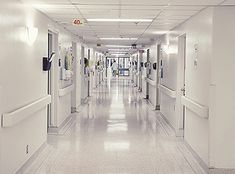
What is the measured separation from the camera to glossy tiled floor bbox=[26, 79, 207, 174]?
6.11 metres

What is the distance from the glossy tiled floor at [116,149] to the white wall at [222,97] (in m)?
0.48

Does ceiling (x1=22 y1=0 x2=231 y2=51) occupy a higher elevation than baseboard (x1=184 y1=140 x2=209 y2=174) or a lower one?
higher

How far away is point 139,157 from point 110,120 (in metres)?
4.55

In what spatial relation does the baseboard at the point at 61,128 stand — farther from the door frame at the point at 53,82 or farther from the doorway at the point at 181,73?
the doorway at the point at 181,73

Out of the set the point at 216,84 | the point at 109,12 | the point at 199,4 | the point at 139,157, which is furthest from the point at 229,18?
the point at 139,157

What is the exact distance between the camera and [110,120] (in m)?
11.4

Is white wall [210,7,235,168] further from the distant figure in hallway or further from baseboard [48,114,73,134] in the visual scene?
the distant figure in hallway

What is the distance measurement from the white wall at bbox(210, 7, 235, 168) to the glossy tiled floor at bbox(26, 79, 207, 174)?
475 millimetres

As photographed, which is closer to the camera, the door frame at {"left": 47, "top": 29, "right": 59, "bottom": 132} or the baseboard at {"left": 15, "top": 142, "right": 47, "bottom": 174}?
the baseboard at {"left": 15, "top": 142, "right": 47, "bottom": 174}

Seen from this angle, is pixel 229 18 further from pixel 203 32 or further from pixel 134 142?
pixel 134 142

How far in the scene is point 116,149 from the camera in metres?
7.48

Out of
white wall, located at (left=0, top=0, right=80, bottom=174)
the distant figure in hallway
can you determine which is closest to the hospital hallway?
white wall, located at (left=0, top=0, right=80, bottom=174)

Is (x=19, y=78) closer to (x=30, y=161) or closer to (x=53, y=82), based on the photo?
(x=30, y=161)

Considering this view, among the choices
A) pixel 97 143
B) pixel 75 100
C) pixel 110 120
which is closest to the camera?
pixel 97 143
